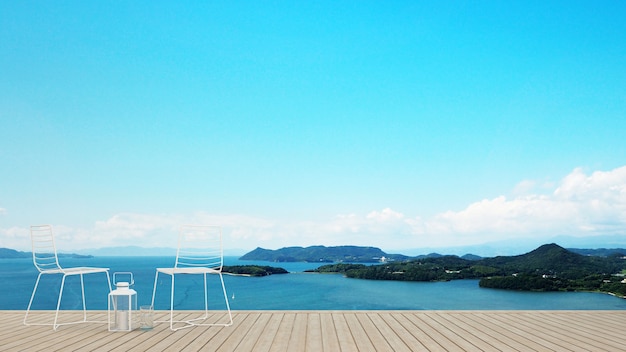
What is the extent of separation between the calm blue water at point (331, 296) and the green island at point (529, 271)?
112 cm

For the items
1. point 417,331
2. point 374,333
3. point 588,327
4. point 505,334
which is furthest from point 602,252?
point 374,333

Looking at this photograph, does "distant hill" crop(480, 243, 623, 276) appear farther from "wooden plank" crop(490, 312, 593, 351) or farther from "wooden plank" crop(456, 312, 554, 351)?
"wooden plank" crop(456, 312, 554, 351)

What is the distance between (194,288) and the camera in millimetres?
54719

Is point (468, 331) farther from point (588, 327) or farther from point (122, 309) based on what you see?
point (122, 309)

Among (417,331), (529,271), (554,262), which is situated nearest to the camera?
(417,331)

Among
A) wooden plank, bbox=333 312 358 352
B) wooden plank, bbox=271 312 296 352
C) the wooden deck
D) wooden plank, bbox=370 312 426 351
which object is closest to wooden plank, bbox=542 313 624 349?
the wooden deck

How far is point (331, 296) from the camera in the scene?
44.6 m

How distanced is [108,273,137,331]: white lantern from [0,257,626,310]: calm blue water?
33.7m

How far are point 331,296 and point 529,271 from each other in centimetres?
1991

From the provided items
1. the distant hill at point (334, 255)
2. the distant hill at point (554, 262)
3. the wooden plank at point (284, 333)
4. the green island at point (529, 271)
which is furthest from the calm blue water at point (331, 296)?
the wooden plank at point (284, 333)

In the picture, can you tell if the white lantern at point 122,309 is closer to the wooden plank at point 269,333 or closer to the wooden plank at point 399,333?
the wooden plank at point 269,333

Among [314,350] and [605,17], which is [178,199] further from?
[314,350]

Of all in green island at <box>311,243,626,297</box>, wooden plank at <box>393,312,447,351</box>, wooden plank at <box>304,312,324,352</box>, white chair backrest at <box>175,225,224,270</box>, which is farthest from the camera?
green island at <box>311,243,626,297</box>

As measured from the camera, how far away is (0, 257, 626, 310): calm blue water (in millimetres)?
38062
